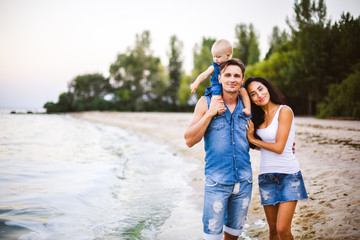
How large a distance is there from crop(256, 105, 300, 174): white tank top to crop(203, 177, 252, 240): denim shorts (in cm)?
30

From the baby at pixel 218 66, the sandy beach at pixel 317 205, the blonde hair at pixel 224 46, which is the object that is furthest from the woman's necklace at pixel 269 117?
the sandy beach at pixel 317 205

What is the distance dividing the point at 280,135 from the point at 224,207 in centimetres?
92

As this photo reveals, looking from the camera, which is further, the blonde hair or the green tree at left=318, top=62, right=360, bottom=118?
the green tree at left=318, top=62, right=360, bottom=118

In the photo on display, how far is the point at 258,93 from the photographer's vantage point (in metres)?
2.67

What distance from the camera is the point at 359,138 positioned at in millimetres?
9016

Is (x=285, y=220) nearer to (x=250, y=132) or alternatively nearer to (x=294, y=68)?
(x=250, y=132)

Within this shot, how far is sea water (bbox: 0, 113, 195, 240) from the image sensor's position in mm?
4733

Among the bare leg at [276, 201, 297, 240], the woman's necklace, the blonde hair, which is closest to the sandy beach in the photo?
the bare leg at [276, 201, 297, 240]

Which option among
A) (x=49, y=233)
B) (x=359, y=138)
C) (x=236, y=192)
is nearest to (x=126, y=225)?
(x=49, y=233)

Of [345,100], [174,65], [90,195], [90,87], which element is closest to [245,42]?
[174,65]

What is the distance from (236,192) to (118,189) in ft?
17.6

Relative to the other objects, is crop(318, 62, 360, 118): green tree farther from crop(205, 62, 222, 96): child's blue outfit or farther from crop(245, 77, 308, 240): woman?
crop(205, 62, 222, 96): child's blue outfit

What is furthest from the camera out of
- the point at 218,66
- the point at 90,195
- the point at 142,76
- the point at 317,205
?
the point at 142,76

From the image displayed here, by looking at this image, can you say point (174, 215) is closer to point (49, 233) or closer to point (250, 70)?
point (49, 233)
